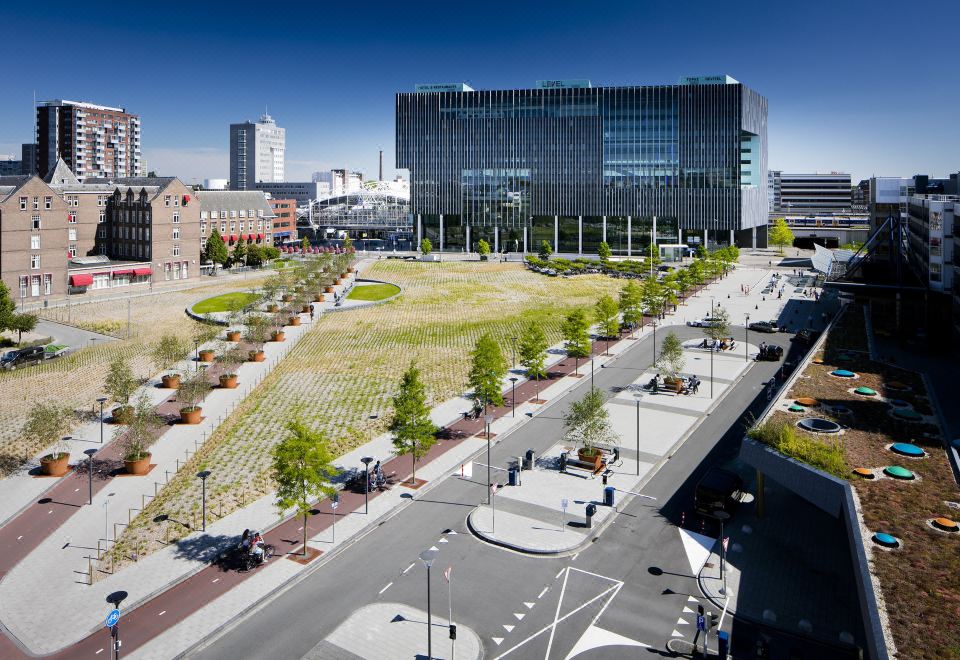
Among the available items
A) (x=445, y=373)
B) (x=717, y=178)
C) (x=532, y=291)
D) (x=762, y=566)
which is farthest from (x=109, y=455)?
(x=717, y=178)

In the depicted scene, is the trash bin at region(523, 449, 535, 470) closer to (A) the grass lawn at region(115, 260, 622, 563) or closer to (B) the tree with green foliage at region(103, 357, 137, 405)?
(A) the grass lawn at region(115, 260, 622, 563)

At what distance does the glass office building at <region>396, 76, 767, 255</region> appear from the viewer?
156375 millimetres

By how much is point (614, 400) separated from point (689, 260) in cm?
11010

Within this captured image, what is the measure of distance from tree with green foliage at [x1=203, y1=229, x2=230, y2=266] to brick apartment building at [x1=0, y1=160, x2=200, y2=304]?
4562 millimetres

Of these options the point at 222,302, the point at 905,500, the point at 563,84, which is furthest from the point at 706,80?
the point at 905,500

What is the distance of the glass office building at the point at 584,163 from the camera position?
15638 centimetres

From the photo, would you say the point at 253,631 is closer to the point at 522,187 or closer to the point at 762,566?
the point at 762,566

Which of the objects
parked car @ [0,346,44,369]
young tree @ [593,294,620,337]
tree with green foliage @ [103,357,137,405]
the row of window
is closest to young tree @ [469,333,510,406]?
tree with green foliage @ [103,357,137,405]

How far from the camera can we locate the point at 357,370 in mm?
59812

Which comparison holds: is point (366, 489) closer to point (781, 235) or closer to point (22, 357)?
point (22, 357)

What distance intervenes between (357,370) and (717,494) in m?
35.3

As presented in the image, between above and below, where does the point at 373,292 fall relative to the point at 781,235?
below

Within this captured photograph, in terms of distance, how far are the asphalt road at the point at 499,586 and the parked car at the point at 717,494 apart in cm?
129

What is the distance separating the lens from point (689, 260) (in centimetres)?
15375
